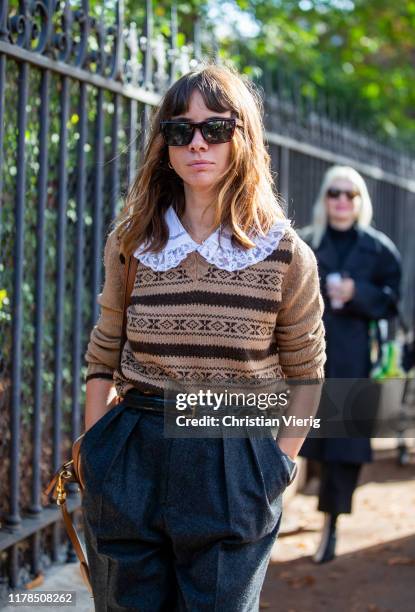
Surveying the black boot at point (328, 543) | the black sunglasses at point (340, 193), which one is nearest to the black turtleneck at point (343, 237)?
the black sunglasses at point (340, 193)

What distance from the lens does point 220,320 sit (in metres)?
2.48

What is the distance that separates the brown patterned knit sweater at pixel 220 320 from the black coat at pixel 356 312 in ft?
9.19

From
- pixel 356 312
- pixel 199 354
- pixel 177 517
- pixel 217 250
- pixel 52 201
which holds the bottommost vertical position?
pixel 177 517

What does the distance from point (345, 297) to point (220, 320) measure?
2969mm

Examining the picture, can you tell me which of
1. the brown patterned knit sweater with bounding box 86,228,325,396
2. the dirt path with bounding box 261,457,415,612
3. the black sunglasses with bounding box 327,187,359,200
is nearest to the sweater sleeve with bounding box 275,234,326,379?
the brown patterned knit sweater with bounding box 86,228,325,396

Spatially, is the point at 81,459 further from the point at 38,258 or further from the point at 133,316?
the point at 38,258

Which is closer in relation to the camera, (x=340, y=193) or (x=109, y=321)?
(x=109, y=321)

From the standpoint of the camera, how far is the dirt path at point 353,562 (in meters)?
4.61

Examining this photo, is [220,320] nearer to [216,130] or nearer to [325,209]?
[216,130]

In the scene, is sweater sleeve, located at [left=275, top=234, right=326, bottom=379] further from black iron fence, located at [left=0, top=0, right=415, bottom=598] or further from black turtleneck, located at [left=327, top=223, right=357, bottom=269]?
black turtleneck, located at [left=327, top=223, right=357, bottom=269]

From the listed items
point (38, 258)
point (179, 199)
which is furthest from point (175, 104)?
point (38, 258)

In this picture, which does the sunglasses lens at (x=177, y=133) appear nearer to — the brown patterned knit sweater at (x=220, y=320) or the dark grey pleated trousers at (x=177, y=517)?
the brown patterned knit sweater at (x=220, y=320)

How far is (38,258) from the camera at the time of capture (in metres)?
3.96

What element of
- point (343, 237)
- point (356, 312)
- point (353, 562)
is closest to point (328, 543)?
point (353, 562)
